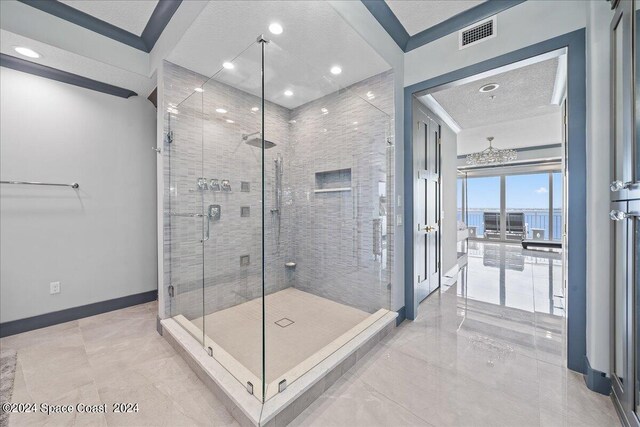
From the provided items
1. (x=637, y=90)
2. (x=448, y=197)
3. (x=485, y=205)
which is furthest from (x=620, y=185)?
(x=485, y=205)

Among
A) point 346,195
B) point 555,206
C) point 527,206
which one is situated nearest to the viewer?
point 346,195

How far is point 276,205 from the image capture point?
253cm

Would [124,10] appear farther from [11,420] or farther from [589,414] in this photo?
[589,414]

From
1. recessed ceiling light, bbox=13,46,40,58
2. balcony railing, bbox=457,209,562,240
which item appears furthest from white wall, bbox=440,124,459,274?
balcony railing, bbox=457,209,562,240

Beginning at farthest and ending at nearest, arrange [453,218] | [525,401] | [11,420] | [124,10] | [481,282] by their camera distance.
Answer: [453,218] < [481,282] < [124,10] < [525,401] < [11,420]

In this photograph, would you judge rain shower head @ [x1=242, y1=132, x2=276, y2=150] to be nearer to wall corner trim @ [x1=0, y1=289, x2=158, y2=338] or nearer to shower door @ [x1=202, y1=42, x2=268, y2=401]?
shower door @ [x1=202, y1=42, x2=268, y2=401]

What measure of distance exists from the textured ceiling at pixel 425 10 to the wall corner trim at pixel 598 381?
2.80 metres

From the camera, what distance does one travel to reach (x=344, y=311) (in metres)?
2.64

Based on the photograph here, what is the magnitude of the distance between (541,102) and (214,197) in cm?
459

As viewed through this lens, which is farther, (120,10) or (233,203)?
(233,203)

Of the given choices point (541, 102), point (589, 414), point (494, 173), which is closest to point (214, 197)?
point (589, 414)

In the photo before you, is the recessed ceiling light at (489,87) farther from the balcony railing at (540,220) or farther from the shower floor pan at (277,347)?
the balcony railing at (540,220)

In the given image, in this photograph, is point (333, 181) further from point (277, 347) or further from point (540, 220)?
point (540, 220)

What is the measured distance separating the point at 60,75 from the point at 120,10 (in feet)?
3.44
